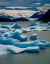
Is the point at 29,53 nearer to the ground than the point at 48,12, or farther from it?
nearer to the ground

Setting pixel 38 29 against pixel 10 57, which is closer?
pixel 10 57

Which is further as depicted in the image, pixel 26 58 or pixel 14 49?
pixel 14 49

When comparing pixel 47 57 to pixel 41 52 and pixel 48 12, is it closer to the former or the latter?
pixel 41 52

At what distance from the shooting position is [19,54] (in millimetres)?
4070

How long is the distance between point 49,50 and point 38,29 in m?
5.18

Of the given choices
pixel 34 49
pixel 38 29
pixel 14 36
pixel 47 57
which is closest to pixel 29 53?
pixel 34 49

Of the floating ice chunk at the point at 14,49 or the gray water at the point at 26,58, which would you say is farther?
the floating ice chunk at the point at 14,49

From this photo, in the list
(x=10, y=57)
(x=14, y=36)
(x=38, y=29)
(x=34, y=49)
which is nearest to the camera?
(x=10, y=57)

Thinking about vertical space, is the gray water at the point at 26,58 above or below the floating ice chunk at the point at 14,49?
below

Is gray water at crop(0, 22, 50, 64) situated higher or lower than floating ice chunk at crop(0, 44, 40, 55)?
lower

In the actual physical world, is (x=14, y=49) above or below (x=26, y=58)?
above

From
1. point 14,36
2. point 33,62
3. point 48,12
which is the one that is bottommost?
point 33,62

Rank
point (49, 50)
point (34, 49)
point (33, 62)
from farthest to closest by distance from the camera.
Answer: point (49, 50)
point (34, 49)
point (33, 62)

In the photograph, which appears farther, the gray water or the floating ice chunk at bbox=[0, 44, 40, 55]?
the floating ice chunk at bbox=[0, 44, 40, 55]
